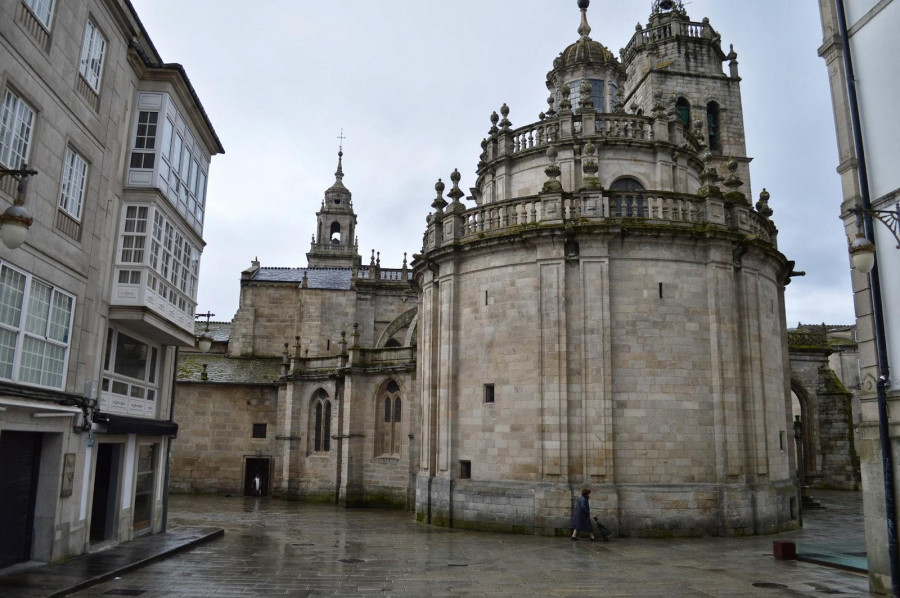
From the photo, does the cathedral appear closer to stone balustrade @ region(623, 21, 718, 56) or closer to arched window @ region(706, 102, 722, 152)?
arched window @ region(706, 102, 722, 152)

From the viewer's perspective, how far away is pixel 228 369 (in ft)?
139

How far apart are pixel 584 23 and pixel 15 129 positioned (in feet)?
91.5

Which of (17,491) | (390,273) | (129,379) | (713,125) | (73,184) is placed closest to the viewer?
(17,491)

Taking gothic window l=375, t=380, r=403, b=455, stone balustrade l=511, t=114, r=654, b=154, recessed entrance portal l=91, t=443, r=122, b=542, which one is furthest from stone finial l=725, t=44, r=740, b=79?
recessed entrance portal l=91, t=443, r=122, b=542

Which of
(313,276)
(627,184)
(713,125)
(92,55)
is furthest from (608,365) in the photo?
(313,276)

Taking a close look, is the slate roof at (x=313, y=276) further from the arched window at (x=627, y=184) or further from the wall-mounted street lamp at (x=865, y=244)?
the wall-mounted street lamp at (x=865, y=244)

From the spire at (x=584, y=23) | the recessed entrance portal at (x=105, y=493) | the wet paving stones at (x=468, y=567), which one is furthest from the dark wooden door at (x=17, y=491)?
the spire at (x=584, y=23)

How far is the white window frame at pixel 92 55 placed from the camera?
1493cm

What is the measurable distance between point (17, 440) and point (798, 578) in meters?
15.9

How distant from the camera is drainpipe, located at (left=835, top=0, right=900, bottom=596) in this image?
38.0ft

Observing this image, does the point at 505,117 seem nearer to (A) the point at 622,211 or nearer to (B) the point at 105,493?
(A) the point at 622,211

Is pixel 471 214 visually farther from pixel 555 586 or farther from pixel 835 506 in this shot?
pixel 835 506

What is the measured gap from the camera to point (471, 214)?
2412 cm

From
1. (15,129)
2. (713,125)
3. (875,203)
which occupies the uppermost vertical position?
(713,125)
